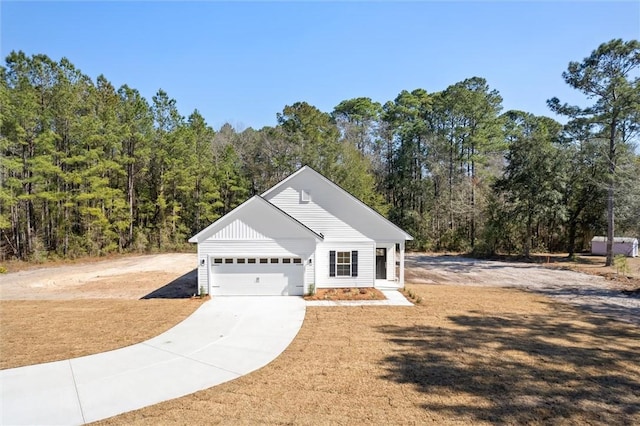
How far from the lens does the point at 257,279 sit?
14484 millimetres

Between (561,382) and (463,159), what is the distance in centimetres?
3132

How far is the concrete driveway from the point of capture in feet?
19.6

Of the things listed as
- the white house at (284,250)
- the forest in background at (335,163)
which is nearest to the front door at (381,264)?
the white house at (284,250)

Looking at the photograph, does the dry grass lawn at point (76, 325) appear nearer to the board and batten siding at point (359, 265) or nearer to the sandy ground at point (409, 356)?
the sandy ground at point (409, 356)

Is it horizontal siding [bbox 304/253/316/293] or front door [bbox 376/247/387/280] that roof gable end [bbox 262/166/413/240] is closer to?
front door [bbox 376/247/387/280]

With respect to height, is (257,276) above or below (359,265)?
below

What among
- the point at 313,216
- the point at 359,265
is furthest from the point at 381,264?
the point at 313,216

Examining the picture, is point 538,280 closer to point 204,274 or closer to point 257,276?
point 257,276

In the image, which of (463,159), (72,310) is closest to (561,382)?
(72,310)

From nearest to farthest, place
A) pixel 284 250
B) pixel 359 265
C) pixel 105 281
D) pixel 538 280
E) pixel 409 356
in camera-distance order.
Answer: pixel 409 356
pixel 284 250
pixel 359 265
pixel 105 281
pixel 538 280

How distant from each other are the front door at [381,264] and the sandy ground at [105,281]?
9079 mm

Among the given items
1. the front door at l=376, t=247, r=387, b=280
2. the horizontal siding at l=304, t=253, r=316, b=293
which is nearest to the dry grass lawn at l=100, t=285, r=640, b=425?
the horizontal siding at l=304, t=253, r=316, b=293

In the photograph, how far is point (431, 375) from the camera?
283 inches

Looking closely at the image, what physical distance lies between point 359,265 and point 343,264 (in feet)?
2.44
